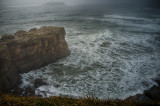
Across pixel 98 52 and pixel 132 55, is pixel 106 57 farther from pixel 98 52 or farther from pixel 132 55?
pixel 132 55

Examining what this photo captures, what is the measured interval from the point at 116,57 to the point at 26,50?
1519cm

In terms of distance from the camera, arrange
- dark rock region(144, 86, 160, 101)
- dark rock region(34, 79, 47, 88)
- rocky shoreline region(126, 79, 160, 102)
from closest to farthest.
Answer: rocky shoreline region(126, 79, 160, 102) < dark rock region(144, 86, 160, 101) < dark rock region(34, 79, 47, 88)

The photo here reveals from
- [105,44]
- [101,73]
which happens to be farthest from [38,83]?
[105,44]

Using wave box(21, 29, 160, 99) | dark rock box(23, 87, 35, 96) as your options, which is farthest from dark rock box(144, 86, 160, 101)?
dark rock box(23, 87, 35, 96)

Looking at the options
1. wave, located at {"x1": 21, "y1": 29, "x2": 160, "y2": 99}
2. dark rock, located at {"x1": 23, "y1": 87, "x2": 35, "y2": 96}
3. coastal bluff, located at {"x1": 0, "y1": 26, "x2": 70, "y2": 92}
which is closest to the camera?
dark rock, located at {"x1": 23, "y1": 87, "x2": 35, "y2": 96}

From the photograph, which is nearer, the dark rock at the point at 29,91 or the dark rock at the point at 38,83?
the dark rock at the point at 29,91

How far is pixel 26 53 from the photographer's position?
13539 mm

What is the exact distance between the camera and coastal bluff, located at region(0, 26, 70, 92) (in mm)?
10977

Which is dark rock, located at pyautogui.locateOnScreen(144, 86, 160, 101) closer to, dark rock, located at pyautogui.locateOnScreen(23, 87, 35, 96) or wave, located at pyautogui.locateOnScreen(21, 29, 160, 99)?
wave, located at pyautogui.locateOnScreen(21, 29, 160, 99)

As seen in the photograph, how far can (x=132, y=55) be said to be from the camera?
19109mm

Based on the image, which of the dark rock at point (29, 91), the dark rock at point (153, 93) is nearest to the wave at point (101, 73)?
the dark rock at point (29, 91)

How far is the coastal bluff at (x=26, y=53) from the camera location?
36.0ft

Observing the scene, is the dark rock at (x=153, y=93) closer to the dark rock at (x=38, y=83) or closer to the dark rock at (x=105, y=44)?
the dark rock at (x=38, y=83)

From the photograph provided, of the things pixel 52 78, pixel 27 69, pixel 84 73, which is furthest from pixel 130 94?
pixel 27 69
